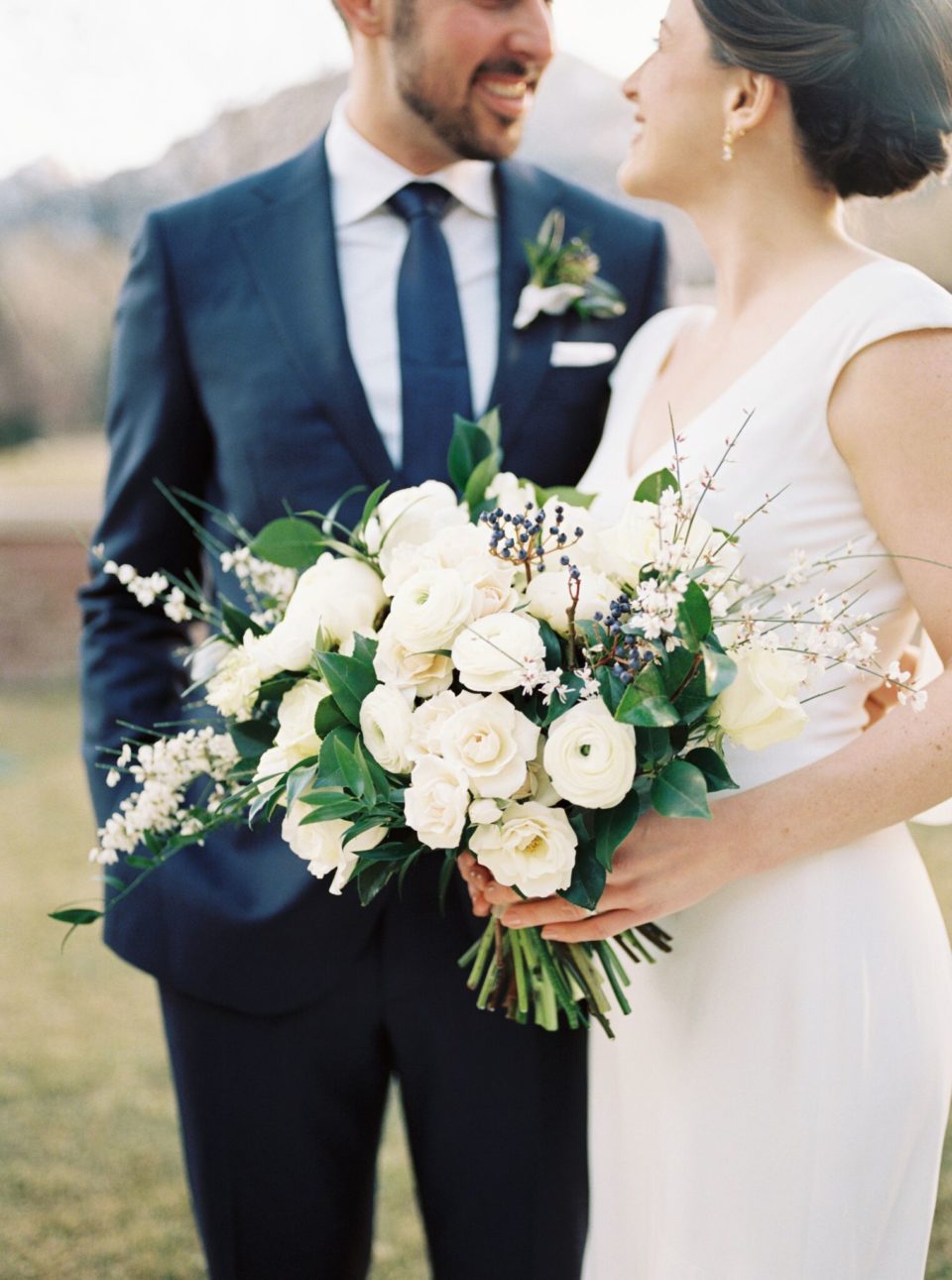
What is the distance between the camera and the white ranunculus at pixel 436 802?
141 centimetres

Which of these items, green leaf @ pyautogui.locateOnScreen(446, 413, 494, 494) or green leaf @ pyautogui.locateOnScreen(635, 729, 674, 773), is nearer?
green leaf @ pyautogui.locateOnScreen(635, 729, 674, 773)

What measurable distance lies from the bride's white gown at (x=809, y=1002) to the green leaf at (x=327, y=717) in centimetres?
63

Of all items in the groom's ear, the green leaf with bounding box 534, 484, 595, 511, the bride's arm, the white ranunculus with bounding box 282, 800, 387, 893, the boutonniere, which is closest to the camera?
the white ranunculus with bounding box 282, 800, 387, 893

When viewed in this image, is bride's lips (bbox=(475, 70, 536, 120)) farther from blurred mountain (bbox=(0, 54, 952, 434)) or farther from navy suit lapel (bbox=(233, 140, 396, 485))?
blurred mountain (bbox=(0, 54, 952, 434))

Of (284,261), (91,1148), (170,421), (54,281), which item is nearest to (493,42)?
(284,261)

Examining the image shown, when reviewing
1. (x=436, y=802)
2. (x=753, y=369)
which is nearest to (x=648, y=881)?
(x=436, y=802)

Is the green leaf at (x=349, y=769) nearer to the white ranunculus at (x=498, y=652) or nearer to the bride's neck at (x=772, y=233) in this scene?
the white ranunculus at (x=498, y=652)

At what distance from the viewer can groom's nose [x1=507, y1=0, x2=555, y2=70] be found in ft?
7.33

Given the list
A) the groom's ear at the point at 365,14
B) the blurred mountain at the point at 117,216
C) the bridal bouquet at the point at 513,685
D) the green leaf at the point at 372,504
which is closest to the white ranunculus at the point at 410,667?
the bridal bouquet at the point at 513,685

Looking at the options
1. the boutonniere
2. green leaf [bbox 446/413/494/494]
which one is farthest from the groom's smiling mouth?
green leaf [bbox 446/413/494/494]

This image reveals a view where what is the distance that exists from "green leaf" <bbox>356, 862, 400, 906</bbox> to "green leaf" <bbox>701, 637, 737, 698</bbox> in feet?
1.66

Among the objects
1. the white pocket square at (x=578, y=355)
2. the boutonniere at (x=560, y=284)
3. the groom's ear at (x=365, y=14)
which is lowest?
the white pocket square at (x=578, y=355)

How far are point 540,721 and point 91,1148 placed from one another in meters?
3.09

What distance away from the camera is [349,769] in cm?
147
